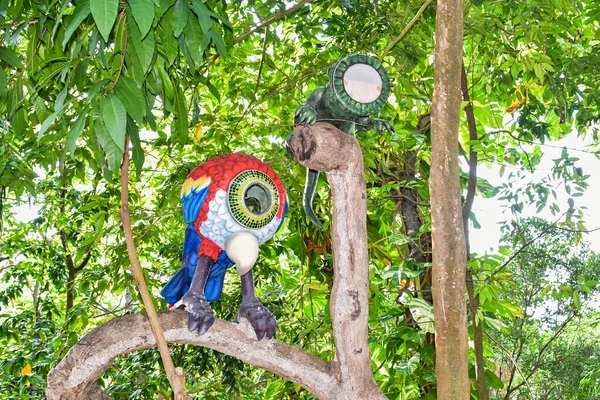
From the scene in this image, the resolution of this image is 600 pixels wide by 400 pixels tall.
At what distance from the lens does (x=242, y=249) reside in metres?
1.37

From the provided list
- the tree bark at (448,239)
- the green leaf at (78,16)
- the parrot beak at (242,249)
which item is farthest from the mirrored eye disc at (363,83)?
the green leaf at (78,16)

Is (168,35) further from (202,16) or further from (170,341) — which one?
(170,341)

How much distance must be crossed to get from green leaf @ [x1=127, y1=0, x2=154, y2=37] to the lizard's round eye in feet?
1.84

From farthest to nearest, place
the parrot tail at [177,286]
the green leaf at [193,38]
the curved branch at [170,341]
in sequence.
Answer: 1. the parrot tail at [177,286]
2. the curved branch at [170,341]
3. the green leaf at [193,38]

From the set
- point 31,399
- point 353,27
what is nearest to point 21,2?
point 353,27

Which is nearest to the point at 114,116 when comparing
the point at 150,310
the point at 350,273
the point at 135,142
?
the point at 135,142

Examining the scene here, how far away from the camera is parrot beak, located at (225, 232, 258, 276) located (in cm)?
137

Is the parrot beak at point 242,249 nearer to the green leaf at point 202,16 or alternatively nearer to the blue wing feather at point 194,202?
the blue wing feather at point 194,202

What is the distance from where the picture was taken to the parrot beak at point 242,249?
1.37m

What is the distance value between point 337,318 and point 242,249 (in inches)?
Result: 10.1

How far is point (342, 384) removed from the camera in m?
1.41

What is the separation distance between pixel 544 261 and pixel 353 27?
150 cm

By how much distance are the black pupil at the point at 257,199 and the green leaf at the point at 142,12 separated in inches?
24.3

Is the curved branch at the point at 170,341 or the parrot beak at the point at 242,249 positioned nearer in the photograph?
the curved branch at the point at 170,341
